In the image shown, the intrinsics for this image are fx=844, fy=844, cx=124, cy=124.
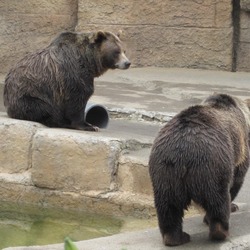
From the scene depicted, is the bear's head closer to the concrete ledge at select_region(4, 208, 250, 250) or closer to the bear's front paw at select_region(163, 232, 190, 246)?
the concrete ledge at select_region(4, 208, 250, 250)

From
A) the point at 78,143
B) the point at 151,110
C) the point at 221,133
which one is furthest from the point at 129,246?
the point at 151,110

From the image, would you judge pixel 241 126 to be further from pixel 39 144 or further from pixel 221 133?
pixel 39 144

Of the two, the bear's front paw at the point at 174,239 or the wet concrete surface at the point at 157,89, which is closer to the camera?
the bear's front paw at the point at 174,239

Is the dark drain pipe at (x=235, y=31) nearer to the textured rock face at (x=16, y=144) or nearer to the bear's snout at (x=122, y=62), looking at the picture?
the bear's snout at (x=122, y=62)

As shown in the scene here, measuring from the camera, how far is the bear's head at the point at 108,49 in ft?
28.4

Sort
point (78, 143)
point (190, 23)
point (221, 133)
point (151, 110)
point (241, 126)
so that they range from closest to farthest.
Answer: point (221, 133), point (241, 126), point (78, 143), point (151, 110), point (190, 23)

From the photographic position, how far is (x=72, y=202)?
25.2 ft

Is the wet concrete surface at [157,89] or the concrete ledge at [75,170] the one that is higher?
the concrete ledge at [75,170]

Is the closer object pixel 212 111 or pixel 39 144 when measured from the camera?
pixel 212 111

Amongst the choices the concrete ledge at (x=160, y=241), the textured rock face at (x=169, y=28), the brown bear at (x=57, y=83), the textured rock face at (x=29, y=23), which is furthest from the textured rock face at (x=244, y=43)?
the concrete ledge at (x=160, y=241)

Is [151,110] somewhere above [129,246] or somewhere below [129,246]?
below

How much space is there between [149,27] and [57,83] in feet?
15.3

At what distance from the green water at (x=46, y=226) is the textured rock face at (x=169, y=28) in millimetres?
5502

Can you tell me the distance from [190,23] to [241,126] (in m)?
6.91
